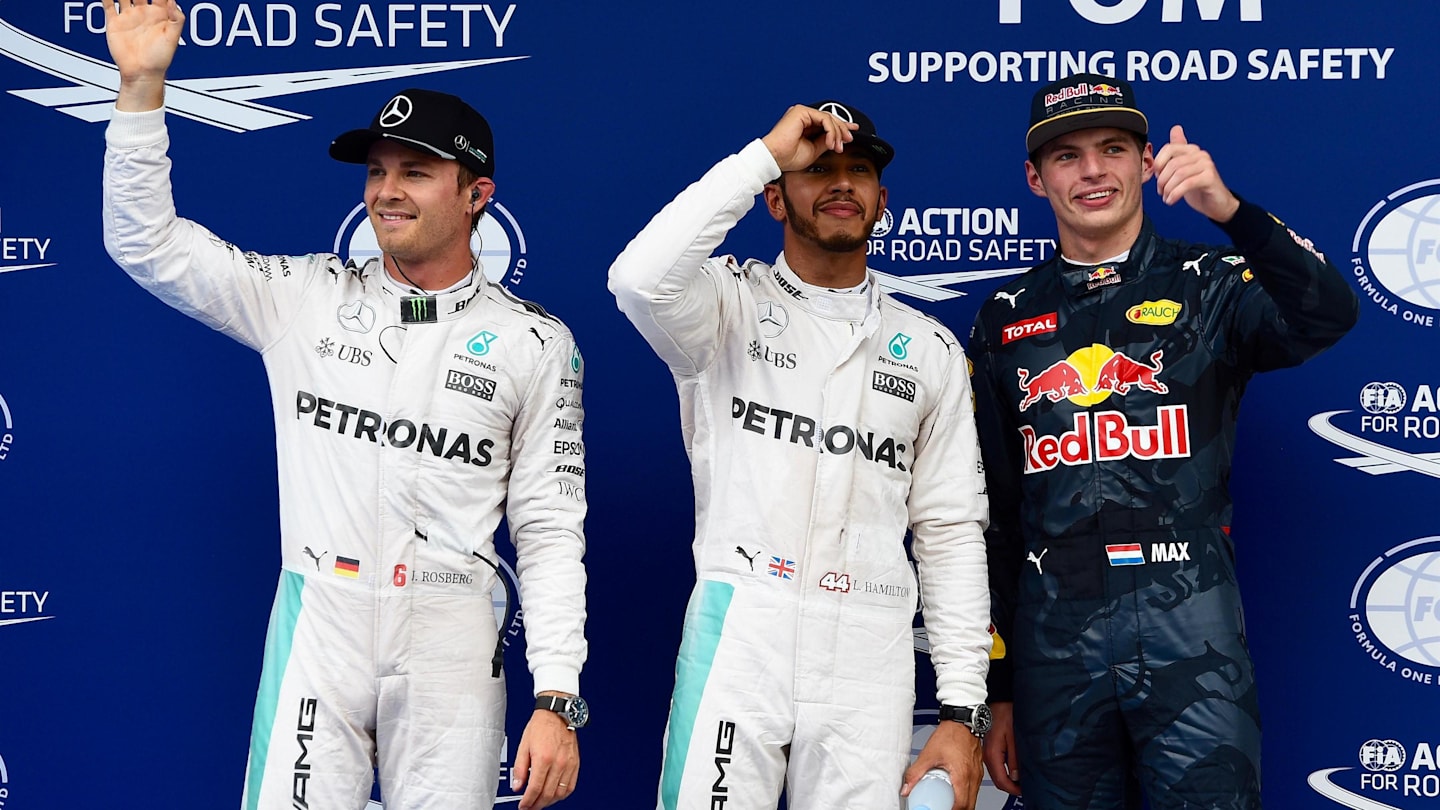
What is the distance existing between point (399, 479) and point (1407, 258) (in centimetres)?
219

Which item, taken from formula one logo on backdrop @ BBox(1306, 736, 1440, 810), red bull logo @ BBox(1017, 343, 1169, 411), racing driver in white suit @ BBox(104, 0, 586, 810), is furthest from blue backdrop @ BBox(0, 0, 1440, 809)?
racing driver in white suit @ BBox(104, 0, 586, 810)

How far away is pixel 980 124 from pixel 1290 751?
5.02 feet

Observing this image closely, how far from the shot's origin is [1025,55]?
3.12m

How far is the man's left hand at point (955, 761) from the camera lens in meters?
2.40

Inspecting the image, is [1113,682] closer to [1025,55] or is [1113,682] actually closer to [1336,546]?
[1336,546]

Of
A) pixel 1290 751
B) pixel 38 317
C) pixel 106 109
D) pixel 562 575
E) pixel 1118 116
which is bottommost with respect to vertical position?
pixel 1290 751

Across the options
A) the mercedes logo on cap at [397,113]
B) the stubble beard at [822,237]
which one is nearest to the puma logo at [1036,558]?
the stubble beard at [822,237]

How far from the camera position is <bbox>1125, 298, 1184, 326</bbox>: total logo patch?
257 centimetres

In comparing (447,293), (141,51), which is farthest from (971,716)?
(141,51)

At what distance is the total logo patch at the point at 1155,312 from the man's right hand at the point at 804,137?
630 millimetres

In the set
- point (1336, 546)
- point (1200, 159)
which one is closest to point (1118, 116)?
point (1200, 159)

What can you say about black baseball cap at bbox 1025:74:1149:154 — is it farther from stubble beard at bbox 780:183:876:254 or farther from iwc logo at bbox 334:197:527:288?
iwc logo at bbox 334:197:527:288

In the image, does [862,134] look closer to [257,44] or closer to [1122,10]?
[1122,10]

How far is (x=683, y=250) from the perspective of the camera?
2236 mm
